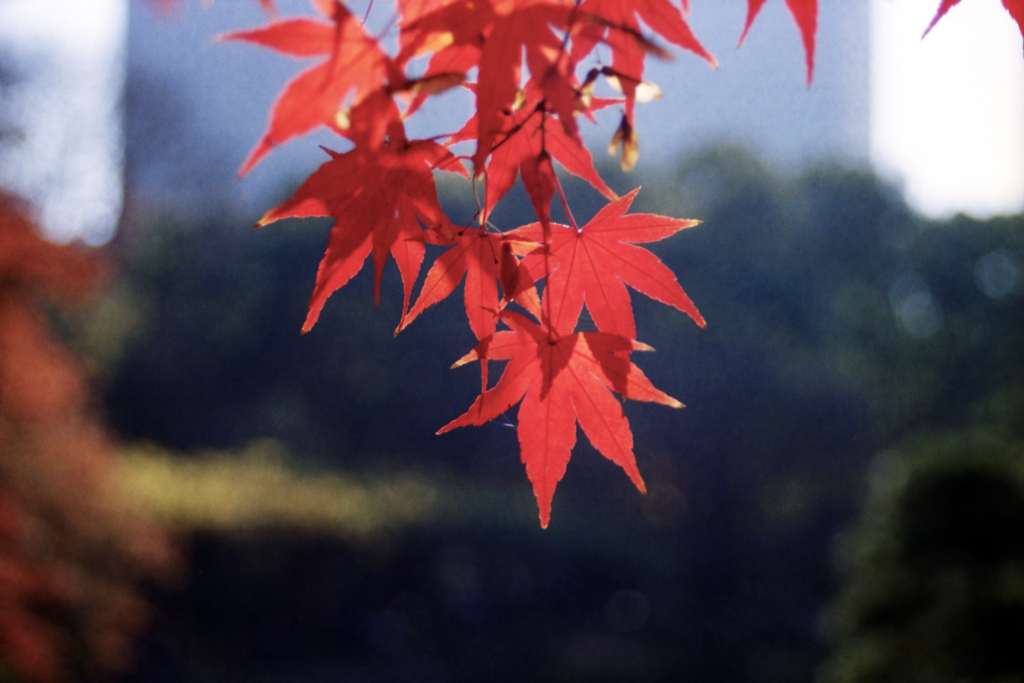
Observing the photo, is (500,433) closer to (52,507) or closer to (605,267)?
(52,507)

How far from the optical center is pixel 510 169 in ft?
1.54

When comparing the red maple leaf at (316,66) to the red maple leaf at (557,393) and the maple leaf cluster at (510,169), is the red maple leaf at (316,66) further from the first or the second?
the red maple leaf at (557,393)

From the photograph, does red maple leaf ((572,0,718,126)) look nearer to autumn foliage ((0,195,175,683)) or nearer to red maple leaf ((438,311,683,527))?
red maple leaf ((438,311,683,527))

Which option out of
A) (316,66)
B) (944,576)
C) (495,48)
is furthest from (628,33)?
Answer: (944,576)

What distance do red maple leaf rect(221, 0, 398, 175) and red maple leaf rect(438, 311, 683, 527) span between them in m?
0.22

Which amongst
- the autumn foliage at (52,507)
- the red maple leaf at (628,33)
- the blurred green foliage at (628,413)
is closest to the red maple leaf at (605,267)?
the red maple leaf at (628,33)

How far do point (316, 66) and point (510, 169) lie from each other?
174 millimetres

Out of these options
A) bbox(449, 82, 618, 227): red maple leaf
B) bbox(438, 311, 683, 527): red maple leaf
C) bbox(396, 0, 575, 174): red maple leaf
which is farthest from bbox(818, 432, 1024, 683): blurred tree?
bbox(396, 0, 575, 174): red maple leaf

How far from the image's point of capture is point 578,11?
0.38 m

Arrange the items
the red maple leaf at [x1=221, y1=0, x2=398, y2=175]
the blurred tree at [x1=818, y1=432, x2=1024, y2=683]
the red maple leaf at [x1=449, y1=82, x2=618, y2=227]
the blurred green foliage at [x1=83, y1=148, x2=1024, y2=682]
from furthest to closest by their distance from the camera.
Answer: the blurred green foliage at [x1=83, y1=148, x2=1024, y2=682], the blurred tree at [x1=818, y1=432, x2=1024, y2=683], the red maple leaf at [x1=449, y1=82, x2=618, y2=227], the red maple leaf at [x1=221, y1=0, x2=398, y2=175]

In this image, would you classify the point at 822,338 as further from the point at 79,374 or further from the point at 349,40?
the point at 349,40

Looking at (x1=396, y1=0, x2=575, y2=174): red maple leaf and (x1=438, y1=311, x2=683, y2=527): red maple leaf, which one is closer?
(x1=396, y1=0, x2=575, y2=174): red maple leaf

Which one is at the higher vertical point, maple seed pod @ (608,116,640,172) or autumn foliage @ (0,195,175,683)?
autumn foliage @ (0,195,175,683)

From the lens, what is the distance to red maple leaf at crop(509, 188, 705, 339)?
526 mm
